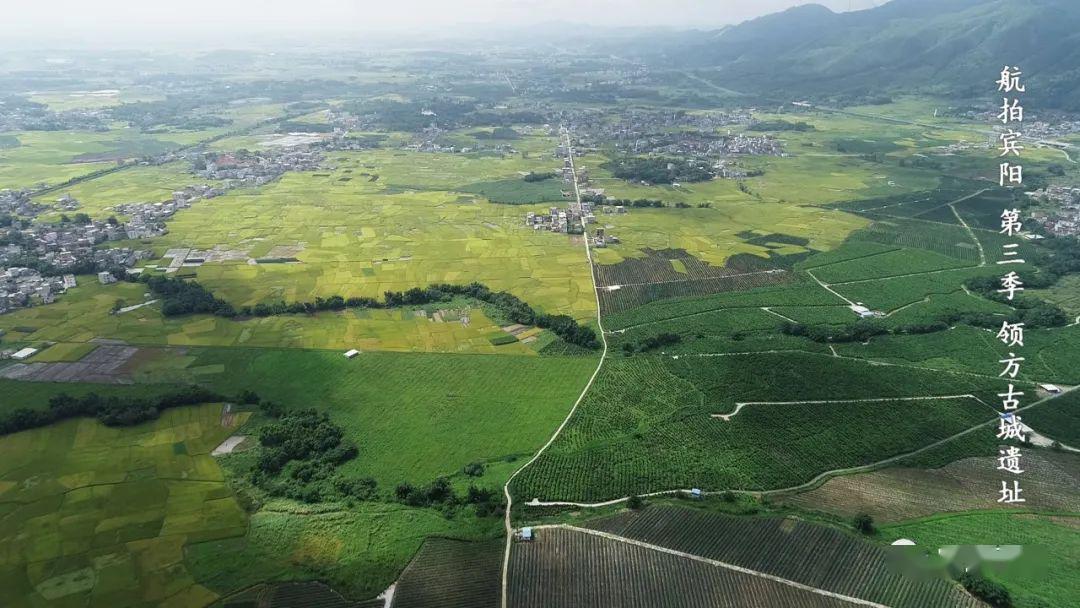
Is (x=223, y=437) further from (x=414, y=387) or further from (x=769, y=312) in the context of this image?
(x=769, y=312)

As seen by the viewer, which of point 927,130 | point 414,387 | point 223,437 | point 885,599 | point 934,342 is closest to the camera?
point 885,599

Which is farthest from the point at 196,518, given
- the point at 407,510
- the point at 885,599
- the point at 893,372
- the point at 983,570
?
the point at 893,372

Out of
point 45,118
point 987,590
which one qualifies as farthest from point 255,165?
point 987,590

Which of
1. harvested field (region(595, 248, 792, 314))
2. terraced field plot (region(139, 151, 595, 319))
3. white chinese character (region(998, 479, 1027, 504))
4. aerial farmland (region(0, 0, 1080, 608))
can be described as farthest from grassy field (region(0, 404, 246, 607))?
white chinese character (region(998, 479, 1027, 504))

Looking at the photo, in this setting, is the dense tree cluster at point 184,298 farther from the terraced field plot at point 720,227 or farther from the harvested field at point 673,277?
the terraced field plot at point 720,227

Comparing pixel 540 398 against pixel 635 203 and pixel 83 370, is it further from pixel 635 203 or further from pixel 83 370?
pixel 635 203

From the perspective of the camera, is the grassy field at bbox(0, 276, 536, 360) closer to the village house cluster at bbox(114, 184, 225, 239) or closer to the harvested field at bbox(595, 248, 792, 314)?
the harvested field at bbox(595, 248, 792, 314)
